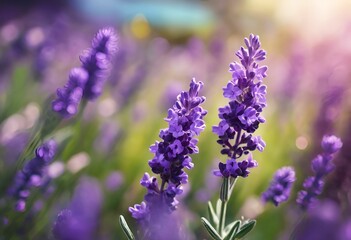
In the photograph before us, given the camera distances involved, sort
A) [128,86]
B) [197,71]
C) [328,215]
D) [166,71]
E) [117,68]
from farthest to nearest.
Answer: [166,71] → [197,71] → [117,68] → [128,86] → [328,215]

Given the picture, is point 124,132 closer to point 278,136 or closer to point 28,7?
point 278,136

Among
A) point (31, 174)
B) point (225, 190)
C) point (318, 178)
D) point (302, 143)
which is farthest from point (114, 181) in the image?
point (225, 190)

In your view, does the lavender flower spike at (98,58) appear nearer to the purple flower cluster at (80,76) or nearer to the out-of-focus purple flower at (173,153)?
the purple flower cluster at (80,76)

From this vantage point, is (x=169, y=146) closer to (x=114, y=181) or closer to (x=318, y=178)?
(x=318, y=178)

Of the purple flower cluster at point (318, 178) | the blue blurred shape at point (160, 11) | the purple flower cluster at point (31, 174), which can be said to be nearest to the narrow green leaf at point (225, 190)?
the purple flower cluster at point (318, 178)

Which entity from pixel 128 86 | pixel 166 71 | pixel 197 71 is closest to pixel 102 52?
pixel 128 86

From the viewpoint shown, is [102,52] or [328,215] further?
[102,52]

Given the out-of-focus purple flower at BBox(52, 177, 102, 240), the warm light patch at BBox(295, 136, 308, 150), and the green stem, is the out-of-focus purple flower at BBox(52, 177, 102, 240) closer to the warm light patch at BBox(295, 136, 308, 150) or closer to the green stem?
the green stem
